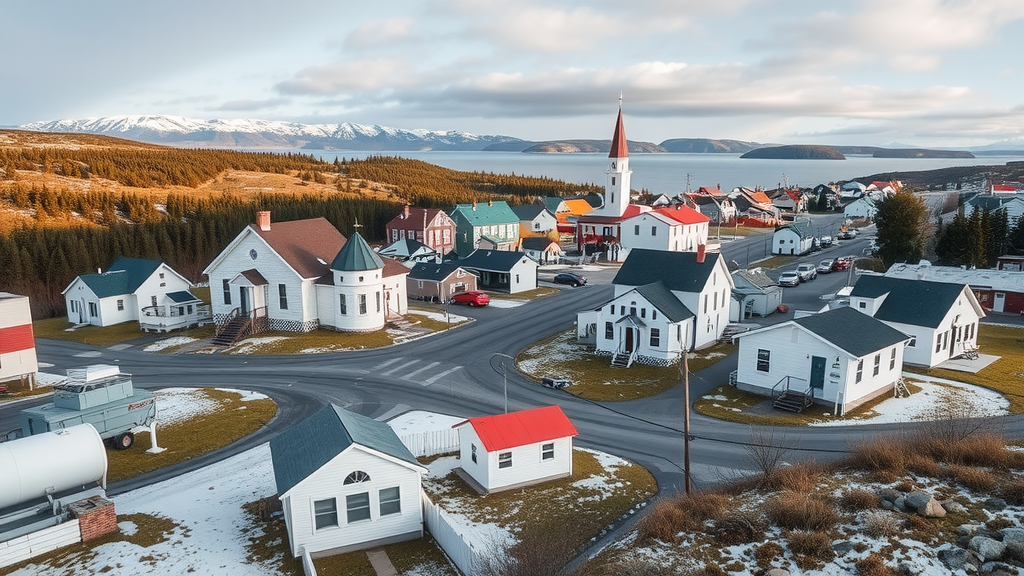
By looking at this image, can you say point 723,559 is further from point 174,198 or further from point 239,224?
point 174,198

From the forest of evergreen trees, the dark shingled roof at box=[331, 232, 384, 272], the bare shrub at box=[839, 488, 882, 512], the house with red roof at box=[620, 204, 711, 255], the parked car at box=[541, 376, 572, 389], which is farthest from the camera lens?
the house with red roof at box=[620, 204, 711, 255]

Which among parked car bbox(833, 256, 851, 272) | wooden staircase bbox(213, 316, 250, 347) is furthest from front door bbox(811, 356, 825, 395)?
parked car bbox(833, 256, 851, 272)

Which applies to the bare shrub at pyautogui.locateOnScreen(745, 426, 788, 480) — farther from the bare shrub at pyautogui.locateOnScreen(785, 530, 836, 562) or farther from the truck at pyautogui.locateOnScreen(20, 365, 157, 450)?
the truck at pyautogui.locateOnScreen(20, 365, 157, 450)

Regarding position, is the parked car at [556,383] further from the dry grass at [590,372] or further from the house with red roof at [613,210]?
the house with red roof at [613,210]

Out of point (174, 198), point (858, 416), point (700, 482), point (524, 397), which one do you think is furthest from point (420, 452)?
point (174, 198)

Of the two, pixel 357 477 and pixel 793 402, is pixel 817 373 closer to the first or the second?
pixel 793 402

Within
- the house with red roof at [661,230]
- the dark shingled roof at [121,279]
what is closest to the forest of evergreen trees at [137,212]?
the dark shingled roof at [121,279]
